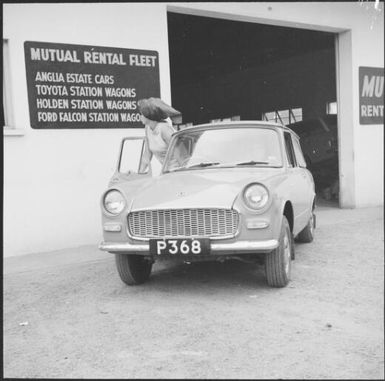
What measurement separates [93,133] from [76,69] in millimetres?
922

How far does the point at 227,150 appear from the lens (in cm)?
490

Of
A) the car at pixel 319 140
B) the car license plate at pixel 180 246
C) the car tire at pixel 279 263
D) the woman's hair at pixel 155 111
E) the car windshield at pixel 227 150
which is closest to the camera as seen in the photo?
the car license plate at pixel 180 246

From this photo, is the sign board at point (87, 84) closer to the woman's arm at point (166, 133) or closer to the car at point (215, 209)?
the woman's arm at point (166, 133)

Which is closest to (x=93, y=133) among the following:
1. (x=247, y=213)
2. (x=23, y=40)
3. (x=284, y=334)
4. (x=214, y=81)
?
(x=23, y=40)

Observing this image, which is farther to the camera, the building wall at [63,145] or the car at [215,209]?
the building wall at [63,145]

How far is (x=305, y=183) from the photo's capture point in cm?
555

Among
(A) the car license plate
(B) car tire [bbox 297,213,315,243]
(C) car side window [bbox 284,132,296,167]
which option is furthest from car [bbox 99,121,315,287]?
(B) car tire [bbox 297,213,315,243]

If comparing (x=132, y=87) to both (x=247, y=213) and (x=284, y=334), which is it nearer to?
(x=247, y=213)

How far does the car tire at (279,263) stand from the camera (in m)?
4.11

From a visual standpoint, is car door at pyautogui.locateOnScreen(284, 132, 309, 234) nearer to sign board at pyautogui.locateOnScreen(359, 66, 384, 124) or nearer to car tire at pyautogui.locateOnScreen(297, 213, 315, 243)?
car tire at pyautogui.locateOnScreen(297, 213, 315, 243)

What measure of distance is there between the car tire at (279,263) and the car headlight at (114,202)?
140 cm

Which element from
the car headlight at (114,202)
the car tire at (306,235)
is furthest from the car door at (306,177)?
the car headlight at (114,202)

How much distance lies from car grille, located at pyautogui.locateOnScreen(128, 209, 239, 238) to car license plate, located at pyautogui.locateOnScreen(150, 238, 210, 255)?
0.09 metres

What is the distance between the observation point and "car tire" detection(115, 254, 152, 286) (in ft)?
14.4
